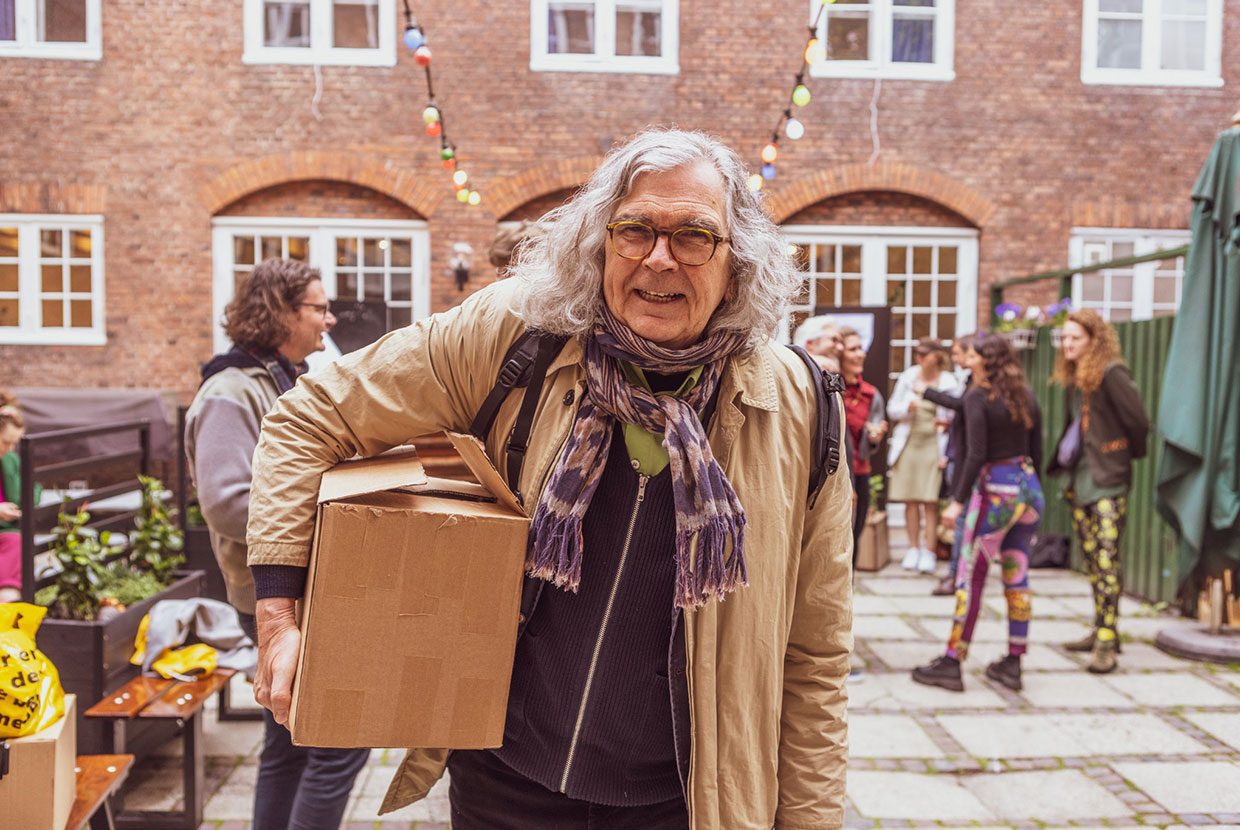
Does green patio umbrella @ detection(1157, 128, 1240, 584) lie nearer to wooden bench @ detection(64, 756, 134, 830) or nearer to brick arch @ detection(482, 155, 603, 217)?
wooden bench @ detection(64, 756, 134, 830)

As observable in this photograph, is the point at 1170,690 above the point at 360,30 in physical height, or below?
below

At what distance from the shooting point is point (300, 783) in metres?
2.60

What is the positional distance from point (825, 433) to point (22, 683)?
6.20 ft

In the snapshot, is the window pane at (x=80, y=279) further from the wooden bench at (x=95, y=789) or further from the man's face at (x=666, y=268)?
the man's face at (x=666, y=268)

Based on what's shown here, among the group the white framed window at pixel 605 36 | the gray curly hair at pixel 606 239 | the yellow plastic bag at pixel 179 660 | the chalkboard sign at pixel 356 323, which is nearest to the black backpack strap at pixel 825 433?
the gray curly hair at pixel 606 239

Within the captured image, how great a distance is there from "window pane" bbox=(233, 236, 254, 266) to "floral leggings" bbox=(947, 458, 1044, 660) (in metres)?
8.23

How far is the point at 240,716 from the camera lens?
471 cm

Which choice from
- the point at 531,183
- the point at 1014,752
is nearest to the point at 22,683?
the point at 1014,752

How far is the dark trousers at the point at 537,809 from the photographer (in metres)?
1.74

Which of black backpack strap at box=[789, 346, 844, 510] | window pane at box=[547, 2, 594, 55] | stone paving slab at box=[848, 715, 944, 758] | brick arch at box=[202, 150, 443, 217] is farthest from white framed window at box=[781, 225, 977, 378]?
black backpack strap at box=[789, 346, 844, 510]

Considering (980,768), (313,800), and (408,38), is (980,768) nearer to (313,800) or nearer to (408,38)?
(313,800)

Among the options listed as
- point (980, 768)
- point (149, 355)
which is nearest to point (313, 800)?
point (980, 768)

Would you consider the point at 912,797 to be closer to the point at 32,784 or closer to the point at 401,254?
the point at 32,784

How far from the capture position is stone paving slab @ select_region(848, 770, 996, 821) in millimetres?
3812
